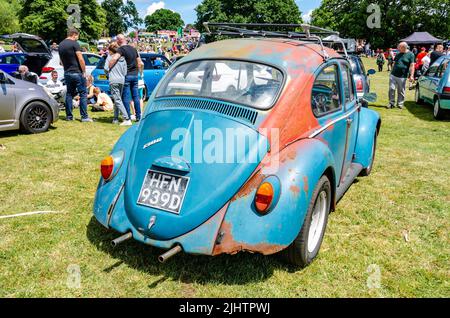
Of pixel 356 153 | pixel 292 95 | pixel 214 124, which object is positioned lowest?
pixel 356 153

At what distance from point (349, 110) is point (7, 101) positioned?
20.9ft

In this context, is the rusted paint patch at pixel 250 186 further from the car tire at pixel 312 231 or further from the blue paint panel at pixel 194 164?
the car tire at pixel 312 231

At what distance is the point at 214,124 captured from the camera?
3197 mm

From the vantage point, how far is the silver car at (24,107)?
7.40m

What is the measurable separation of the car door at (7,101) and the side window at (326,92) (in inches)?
246

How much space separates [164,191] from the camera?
301 cm

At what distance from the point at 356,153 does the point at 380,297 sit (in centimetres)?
245

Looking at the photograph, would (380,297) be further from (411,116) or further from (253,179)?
(411,116)

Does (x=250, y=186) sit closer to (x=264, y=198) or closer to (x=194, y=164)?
(x=264, y=198)

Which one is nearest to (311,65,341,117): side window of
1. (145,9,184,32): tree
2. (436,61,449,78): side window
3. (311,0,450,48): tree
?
(436,61,449,78): side window

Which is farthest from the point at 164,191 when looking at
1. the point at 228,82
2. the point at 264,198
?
the point at 228,82

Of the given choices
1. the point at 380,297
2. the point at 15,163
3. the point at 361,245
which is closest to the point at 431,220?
the point at 361,245

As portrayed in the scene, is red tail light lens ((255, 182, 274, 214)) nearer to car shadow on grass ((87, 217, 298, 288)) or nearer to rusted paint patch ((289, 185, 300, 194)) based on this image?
rusted paint patch ((289, 185, 300, 194))

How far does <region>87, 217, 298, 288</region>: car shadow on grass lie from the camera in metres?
3.05
